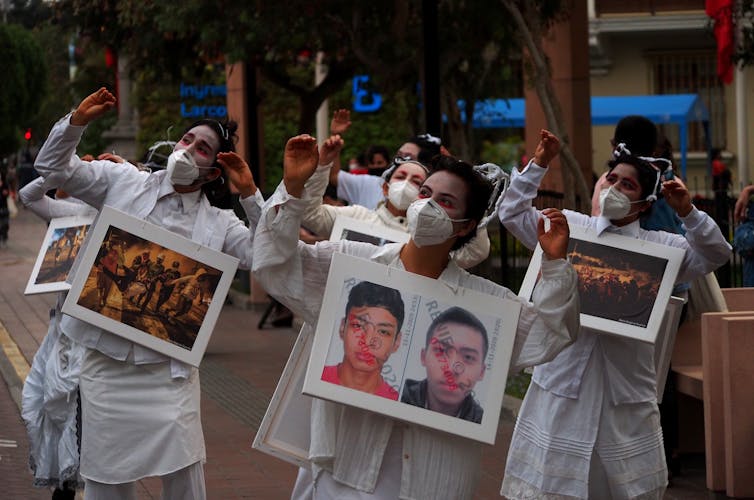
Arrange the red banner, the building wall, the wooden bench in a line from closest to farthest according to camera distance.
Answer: the wooden bench → the red banner → the building wall

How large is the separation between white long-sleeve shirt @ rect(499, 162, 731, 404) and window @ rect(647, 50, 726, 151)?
3271cm

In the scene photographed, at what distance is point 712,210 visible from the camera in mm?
13977

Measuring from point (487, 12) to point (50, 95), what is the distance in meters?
41.7

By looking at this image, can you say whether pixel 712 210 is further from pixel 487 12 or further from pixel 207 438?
pixel 207 438

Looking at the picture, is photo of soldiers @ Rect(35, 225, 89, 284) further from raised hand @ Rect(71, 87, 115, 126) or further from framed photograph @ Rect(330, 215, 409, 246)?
raised hand @ Rect(71, 87, 115, 126)

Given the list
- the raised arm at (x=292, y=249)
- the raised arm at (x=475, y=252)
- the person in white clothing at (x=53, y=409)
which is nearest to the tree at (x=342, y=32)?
the person in white clothing at (x=53, y=409)

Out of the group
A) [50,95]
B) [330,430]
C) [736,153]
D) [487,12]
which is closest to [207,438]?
[330,430]

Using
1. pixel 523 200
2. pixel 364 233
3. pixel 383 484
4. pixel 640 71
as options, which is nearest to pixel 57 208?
pixel 364 233

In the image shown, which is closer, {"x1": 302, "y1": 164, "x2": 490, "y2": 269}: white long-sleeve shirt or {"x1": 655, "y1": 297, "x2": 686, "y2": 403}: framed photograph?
{"x1": 302, "y1": 164, "x2": 490, "y2": 269}: white long-sleeve shirt

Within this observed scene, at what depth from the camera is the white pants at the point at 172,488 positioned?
6359 mm

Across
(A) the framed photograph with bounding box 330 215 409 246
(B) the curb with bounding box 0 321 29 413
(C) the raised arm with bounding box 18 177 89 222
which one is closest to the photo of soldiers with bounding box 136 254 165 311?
(A) the framed photograph with bounding box 330 215 409 246

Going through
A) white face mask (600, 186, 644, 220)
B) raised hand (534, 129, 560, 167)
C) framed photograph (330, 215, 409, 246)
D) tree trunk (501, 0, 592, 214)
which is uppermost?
tree trunk (501, 0, 592, 214)

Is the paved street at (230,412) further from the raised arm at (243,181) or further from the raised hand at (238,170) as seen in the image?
the raised hand at (238,170)

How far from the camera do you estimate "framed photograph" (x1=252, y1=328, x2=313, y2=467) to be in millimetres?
5691
